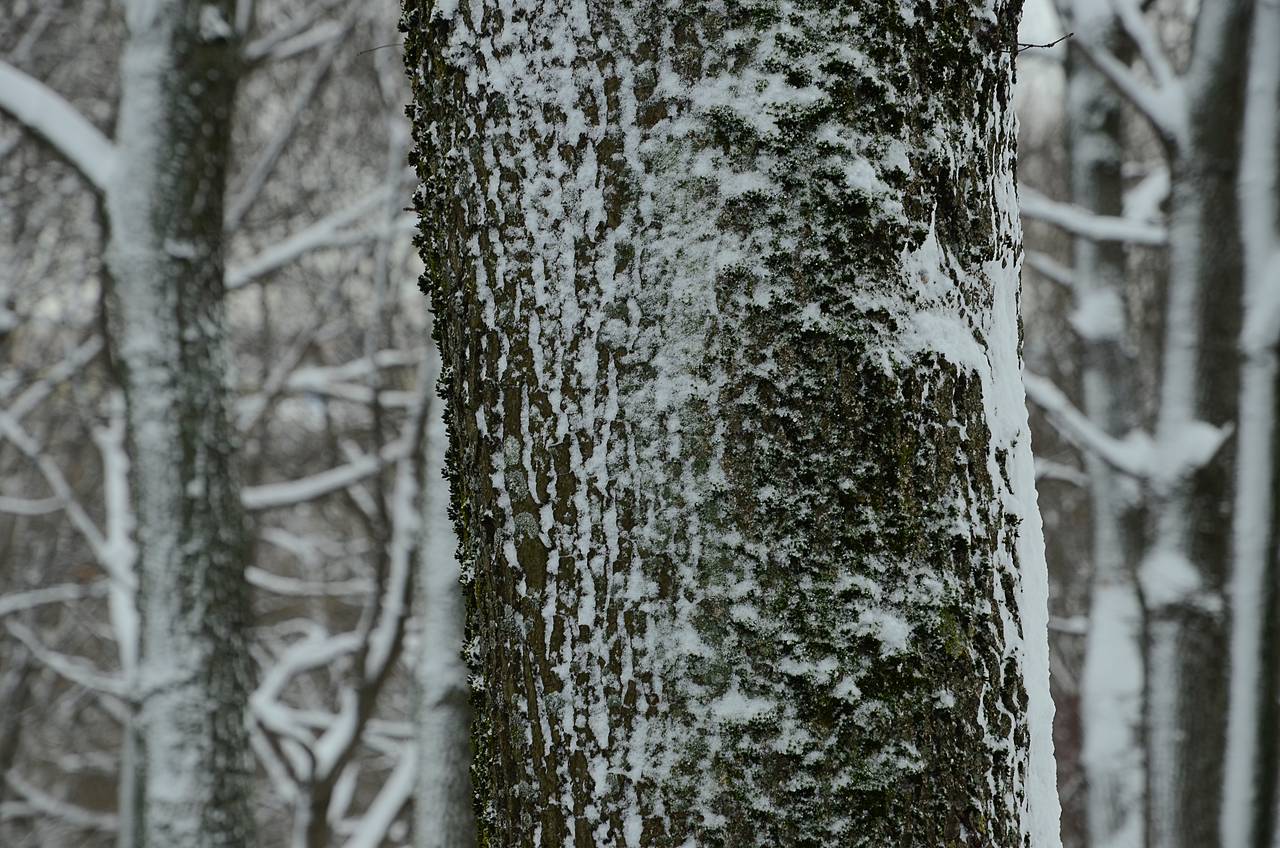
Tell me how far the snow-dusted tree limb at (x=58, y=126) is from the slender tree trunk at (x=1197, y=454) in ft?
13.4

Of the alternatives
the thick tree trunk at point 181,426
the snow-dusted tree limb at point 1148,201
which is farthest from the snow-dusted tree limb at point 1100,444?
the thick tree trunk at point 181,426

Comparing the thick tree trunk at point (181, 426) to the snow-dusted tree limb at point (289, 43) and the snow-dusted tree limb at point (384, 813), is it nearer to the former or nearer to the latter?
the snow-dusted tree limb at point (289, 43)

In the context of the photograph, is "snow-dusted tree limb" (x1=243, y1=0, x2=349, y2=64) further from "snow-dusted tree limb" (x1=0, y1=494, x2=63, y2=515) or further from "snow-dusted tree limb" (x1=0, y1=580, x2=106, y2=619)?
"snow-dusted tree limb" (x1=0, y1=580, x2=106, y2=619)

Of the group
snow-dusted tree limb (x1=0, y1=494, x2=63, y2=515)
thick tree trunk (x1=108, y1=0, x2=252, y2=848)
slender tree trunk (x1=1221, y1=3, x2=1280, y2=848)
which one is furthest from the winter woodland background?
snow-dusted tree limb (x1=0, y1=494, x2=63, y2=515)

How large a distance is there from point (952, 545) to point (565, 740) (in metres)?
0.37

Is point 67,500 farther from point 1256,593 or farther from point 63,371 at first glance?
point 1256,593

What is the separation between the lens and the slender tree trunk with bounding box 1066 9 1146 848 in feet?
17.8

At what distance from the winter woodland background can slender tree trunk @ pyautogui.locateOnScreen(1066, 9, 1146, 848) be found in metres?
0.02

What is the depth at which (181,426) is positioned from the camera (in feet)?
11.0

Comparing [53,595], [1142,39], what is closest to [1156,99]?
[1142,39]

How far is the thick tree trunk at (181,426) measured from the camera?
3268 mm

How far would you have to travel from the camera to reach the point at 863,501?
872 mm

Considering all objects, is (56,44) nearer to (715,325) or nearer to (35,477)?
(35,477)

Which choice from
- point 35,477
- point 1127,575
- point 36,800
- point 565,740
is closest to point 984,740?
point 565,740
